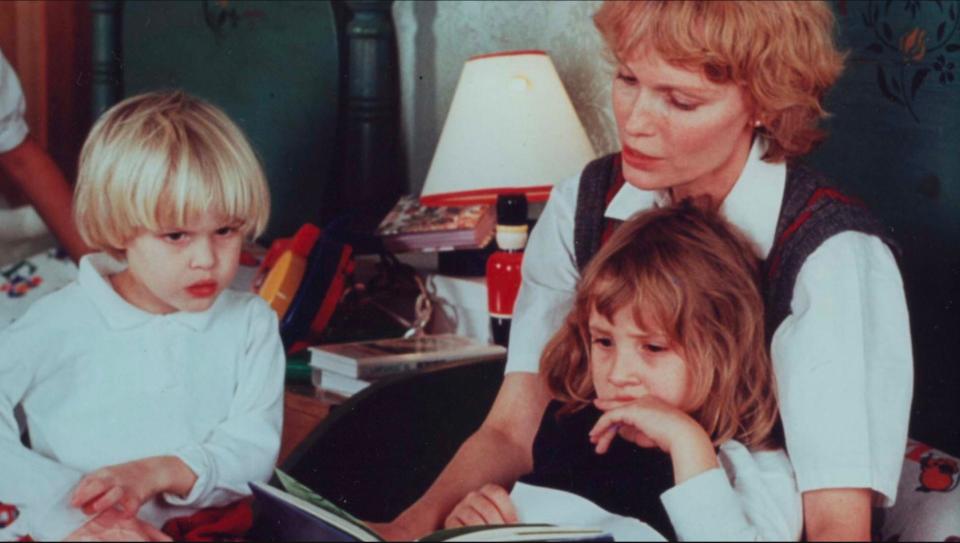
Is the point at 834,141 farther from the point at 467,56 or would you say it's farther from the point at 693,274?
the point at 467,56

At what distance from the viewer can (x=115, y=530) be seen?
0.84 metres

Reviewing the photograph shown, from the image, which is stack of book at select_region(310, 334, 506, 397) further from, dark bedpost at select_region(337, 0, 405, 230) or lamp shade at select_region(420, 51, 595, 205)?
dark bedpost at select_region(337, 0, 405, 230)

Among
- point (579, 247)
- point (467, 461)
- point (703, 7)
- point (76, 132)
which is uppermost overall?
point (703, 7)

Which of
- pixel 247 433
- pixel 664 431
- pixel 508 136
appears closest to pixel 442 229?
pixel 508 136

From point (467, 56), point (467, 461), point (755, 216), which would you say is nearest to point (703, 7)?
point (755, 216)

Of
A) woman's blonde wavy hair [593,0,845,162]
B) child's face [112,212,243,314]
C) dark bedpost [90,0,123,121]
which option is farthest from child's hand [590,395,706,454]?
dark bedpost [90,0,123,121]

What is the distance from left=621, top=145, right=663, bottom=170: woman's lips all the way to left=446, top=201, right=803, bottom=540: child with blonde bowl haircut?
4cm

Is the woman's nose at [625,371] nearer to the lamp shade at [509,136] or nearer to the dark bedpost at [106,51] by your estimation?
the lamp shade at [509,136]

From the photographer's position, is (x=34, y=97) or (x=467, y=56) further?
(x=34, y=97)

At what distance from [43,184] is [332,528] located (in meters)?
0.88

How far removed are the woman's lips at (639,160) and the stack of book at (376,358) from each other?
21.9 inches

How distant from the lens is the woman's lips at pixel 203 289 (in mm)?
1056

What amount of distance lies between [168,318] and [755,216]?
51 centimetres

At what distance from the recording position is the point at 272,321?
1.15 meters
